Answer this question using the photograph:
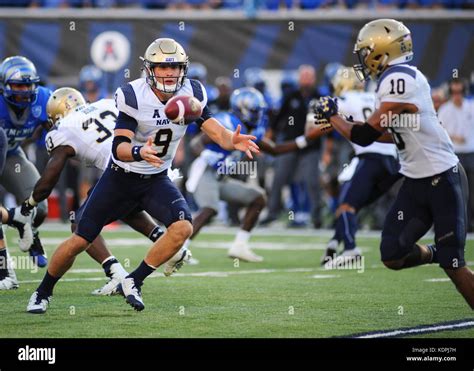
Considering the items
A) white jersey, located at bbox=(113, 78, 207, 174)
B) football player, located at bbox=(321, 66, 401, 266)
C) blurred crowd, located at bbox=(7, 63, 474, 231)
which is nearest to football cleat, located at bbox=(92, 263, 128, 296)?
Answer: white jersey, located at bbox=(113, 78, 207, 174)

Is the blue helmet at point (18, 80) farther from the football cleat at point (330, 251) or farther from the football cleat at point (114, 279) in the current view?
the football cleat at point (330, 251)

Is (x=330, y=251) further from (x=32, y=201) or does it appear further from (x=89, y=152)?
(x=32, y=201)

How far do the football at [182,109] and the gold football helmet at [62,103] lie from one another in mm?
1688

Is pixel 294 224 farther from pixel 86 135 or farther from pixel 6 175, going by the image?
pixel 86 135

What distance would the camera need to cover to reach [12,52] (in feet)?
52.0

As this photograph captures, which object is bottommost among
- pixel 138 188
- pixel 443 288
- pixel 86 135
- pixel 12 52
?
pixel 443 288

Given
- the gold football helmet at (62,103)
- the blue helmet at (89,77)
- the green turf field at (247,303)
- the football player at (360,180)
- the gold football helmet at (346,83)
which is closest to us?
the green turf field at (247,303)

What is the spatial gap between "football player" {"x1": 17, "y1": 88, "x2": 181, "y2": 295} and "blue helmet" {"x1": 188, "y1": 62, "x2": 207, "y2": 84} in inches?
264

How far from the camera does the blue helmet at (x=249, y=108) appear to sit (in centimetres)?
1019

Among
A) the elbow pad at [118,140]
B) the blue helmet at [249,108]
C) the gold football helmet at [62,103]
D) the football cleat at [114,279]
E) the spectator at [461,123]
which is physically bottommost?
the football cleat at [114,279]

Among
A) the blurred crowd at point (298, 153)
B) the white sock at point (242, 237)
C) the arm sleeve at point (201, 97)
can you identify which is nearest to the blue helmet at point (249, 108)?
the white sock at point (242, 237)

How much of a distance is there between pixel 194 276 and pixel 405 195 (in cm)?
298
